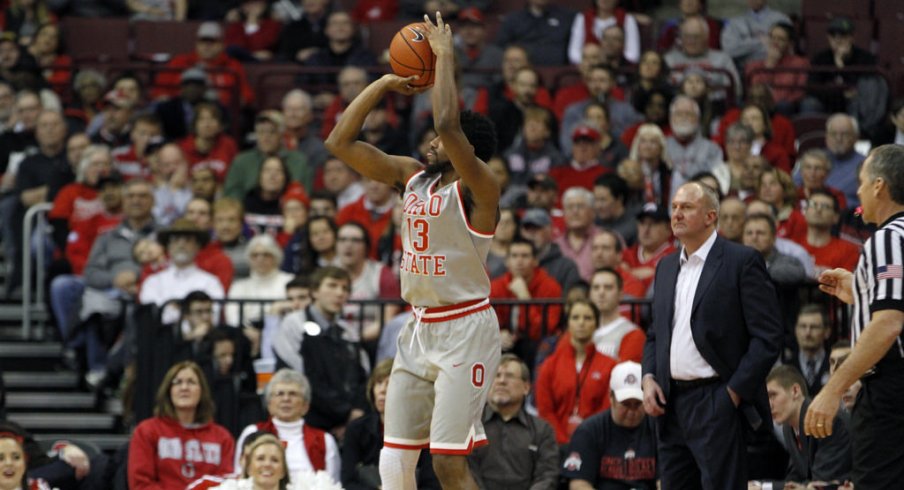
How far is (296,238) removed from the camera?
1345 cm

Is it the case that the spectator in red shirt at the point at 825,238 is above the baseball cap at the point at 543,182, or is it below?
below

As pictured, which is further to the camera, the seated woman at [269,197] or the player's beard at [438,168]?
the seated woman at [269,197]

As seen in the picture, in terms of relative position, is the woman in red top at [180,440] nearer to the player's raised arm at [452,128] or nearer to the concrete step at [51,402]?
the concrete step at [51,402]

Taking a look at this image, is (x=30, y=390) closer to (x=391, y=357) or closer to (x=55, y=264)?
(x=55, y=264)

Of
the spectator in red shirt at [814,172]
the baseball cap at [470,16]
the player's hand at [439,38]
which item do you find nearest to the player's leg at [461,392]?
the player's hand at [439,38]

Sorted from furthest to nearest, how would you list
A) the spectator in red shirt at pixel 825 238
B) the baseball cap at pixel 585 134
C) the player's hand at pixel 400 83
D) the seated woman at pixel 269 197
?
the baseball cap at pixel 585 134, the seated woman at pixel 269 197, the spectator in red shirt at pixel 825 238, the player's hand at pixel 400 83

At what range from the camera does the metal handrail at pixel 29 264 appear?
47.3 feet

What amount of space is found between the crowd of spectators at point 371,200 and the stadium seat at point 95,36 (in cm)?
41

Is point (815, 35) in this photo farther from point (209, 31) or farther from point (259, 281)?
point (259, 281)

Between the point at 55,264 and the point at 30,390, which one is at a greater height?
→ the point at 55,264

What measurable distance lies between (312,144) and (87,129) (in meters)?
2.55

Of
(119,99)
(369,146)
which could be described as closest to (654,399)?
(369,146)

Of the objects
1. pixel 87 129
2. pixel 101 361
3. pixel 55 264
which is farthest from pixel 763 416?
pixel 87 129

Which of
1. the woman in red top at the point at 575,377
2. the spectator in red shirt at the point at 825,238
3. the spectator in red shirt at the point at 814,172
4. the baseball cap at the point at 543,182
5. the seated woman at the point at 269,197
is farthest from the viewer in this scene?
the seated woman at the point at 269,197
